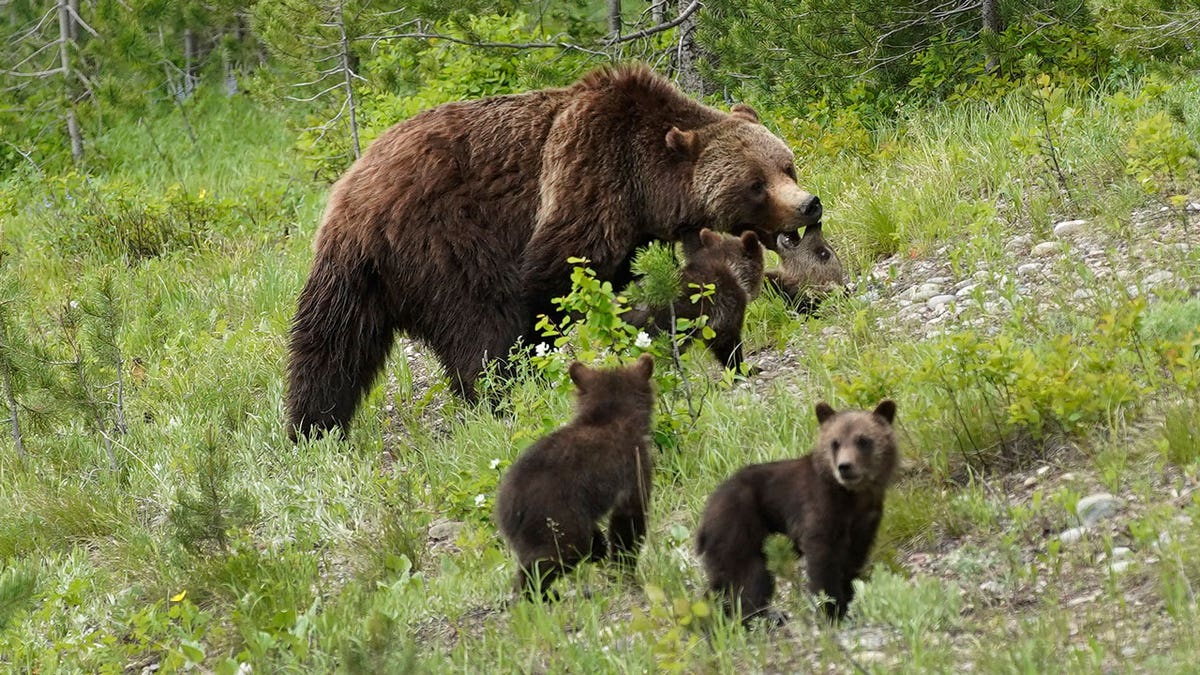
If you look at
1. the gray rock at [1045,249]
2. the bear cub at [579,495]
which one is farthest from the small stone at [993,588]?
the gray rock at [1045,249]

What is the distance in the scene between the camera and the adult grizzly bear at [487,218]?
25.2 ft

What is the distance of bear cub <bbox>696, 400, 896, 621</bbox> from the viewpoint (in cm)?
420

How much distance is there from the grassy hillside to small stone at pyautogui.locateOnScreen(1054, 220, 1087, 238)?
0.06 feet

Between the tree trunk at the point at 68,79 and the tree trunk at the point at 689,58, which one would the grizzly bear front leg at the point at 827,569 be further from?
the tree trunk at the point at 68,79

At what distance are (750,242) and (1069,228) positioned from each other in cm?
161

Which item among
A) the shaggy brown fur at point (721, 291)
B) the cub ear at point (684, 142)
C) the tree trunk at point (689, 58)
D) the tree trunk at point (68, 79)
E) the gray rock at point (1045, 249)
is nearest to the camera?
the shaggy brown fur at point (721, 291)

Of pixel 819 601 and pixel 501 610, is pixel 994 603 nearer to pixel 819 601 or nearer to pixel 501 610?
pixel 819 601

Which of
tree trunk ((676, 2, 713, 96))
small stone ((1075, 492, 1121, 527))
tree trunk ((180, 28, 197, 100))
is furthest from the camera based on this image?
tree trunk ((180, 28, 197, 100))

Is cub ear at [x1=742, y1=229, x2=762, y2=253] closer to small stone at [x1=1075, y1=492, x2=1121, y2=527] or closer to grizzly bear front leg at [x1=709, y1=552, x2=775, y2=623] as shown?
small stone at [x1=1075, y1=492, x2=1121, y2=527]

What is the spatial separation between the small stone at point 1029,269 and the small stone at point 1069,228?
38 centimetres

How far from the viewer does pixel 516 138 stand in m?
7.95

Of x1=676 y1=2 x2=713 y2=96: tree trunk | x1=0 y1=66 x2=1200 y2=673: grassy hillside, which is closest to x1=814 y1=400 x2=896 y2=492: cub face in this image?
x1=0 y1=66 x2=1200 y2=673: grassy hillside

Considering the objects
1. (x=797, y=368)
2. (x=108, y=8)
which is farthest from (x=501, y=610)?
(x=108, y=8)

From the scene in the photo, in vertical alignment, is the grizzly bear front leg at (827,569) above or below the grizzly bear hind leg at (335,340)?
above
